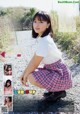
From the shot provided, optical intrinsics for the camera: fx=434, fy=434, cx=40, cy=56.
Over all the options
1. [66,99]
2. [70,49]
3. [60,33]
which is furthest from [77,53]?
[66,99]

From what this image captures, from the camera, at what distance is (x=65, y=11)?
12.2 ft

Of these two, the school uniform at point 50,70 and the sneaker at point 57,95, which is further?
the sneaker at point 57,95

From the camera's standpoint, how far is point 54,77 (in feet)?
11.3

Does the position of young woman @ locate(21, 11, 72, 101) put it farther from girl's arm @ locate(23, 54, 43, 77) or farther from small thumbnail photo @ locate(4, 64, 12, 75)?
small thumbnail photo @ locate(4, 64, 12, 75)

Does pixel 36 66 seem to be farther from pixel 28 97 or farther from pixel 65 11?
pixel 65 11

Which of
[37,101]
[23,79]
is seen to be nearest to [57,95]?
[37,101]

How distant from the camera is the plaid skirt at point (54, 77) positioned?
3445 millimetres

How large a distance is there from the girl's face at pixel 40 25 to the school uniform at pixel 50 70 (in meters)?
0.06

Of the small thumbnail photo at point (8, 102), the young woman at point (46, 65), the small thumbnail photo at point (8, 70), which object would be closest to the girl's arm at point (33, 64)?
the young woman at point (46, 65)

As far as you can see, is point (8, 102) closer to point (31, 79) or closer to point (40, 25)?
point (31, 79)

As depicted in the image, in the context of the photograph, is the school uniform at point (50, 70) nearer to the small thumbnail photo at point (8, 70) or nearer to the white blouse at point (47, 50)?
the white blouse at point (47, 50)

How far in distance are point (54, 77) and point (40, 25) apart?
0.43 meters

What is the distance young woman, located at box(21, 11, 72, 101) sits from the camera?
3402mm

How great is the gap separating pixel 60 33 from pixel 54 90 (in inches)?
25.2
